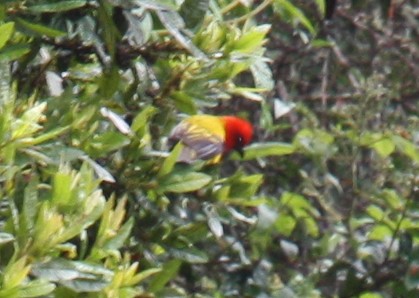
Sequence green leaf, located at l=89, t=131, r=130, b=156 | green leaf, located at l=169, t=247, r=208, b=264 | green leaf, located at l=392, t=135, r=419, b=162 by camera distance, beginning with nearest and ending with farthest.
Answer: green leaf, located at l=89, t=131, r=130, b=156, green leaf, located at l=169, t=247, r=208, b=264, green leaf, located at l=392, t=135, r=419, b=162

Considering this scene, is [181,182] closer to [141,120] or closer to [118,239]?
[141,120]

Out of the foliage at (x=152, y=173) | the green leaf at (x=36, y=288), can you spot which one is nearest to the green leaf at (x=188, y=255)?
the foliage at (x=152, y=173)

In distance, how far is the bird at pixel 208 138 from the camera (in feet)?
10.3

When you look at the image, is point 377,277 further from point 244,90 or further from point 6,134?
point 6,134

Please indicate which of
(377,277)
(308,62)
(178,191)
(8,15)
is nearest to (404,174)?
(377,277)

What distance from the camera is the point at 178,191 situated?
2885mm

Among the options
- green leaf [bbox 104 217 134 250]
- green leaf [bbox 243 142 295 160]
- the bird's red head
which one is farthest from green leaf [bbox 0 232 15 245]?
green leaf [bbox 243 142 295 160]

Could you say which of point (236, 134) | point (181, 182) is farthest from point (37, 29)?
point (236, 134)

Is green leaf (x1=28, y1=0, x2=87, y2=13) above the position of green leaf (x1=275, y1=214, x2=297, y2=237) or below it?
above

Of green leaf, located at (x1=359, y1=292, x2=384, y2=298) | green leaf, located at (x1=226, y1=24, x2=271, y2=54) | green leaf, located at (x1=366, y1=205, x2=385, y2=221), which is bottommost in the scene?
green leaf, located at (x1=359, y1=292, x2=384, y2=298)

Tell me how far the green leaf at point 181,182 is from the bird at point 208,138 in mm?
102

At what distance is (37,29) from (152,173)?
0.55m

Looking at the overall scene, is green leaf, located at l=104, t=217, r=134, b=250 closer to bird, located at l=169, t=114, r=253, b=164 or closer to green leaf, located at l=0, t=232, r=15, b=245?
green leaf, located at l=0, t=232, r=15, b=245

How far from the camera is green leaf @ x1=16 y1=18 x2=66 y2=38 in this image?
2.44 metres
